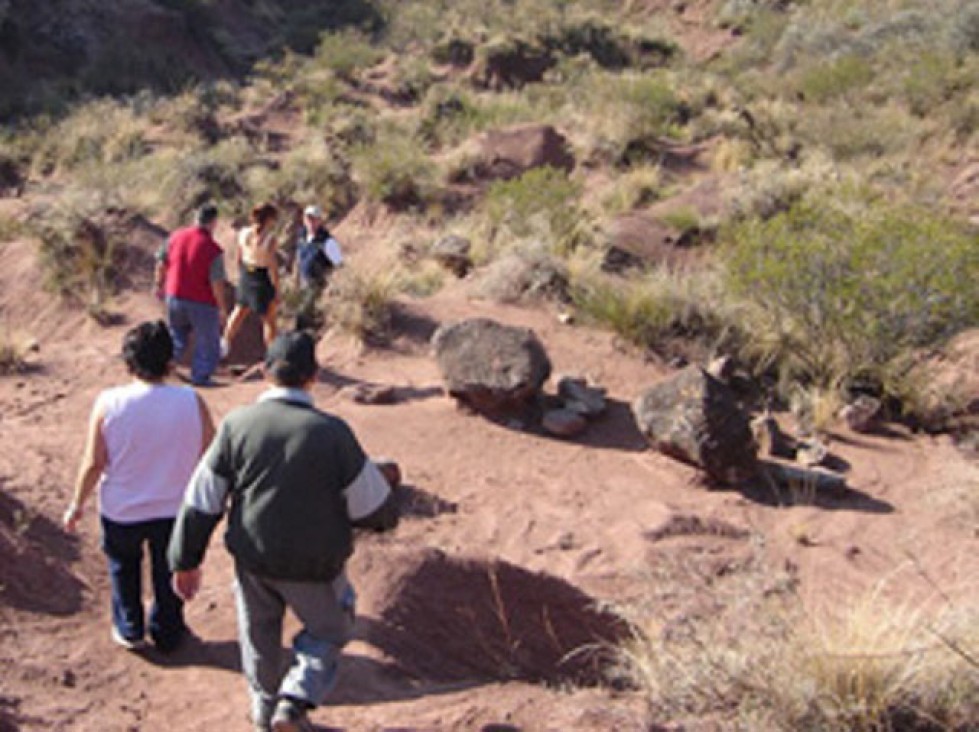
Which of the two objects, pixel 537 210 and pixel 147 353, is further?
pixel 537 210

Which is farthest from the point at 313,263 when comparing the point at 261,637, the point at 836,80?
the point at 836,80

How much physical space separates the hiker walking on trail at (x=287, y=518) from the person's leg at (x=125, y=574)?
72 cm

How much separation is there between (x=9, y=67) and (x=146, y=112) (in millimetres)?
7240

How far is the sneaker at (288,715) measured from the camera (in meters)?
Answer: 3.67

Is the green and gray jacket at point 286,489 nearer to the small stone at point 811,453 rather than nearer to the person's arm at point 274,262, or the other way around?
the small stone at point 811,453

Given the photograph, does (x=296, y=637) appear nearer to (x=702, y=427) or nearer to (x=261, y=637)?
(x=261, y=637)

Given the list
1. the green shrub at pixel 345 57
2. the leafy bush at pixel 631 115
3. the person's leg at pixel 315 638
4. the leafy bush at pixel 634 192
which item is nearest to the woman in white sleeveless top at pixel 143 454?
the person's leg at pixel 315 638

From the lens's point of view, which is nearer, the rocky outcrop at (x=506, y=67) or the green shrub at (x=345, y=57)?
the green shrub at (x=345, y=57)

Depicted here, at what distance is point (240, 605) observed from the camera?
392cm

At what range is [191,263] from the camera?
28.4 ft

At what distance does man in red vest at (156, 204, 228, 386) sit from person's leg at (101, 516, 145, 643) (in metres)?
4.33

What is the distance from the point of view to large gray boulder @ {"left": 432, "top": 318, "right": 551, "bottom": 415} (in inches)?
333

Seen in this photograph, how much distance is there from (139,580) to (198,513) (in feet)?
3.68

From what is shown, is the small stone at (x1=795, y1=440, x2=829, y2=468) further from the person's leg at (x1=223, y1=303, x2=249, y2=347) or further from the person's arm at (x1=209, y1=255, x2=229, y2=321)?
the person's leg at (x1=223, y1=303, x2=249, y2=347)
